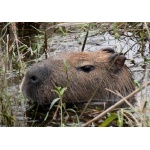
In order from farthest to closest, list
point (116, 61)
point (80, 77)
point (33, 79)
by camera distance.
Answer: point (116, 61) < point (80, 77) < point (33, 79)

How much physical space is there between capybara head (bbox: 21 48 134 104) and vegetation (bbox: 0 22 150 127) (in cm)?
7

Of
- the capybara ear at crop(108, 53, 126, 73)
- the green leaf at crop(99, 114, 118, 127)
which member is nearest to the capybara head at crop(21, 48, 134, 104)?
the capybara ear at crop(108, 53, 126, 73)

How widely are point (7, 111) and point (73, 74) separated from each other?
2.56 feet

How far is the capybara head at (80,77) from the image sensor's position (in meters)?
4.68

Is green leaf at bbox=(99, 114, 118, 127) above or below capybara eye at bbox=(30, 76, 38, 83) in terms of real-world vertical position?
below

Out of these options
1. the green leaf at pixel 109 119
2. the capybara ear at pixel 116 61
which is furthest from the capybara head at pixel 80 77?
the green leaf at pixel 109 119

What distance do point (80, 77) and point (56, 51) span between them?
293 millimetres

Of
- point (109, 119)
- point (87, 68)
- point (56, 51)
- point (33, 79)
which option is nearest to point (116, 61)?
point (87, 68)

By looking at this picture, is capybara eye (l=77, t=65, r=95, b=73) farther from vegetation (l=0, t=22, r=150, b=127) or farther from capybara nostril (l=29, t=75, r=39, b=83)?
capybara nostril (l=29, t=75, r=39, b=83)

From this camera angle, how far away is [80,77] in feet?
16.2

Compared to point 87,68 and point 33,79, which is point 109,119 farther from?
point 87,68

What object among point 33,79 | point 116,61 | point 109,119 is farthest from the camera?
point 116,61

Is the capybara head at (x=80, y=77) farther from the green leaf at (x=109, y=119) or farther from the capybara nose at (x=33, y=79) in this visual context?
the green leaf at (x=109, y=119)

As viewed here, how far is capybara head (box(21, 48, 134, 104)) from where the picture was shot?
4.68 meters
